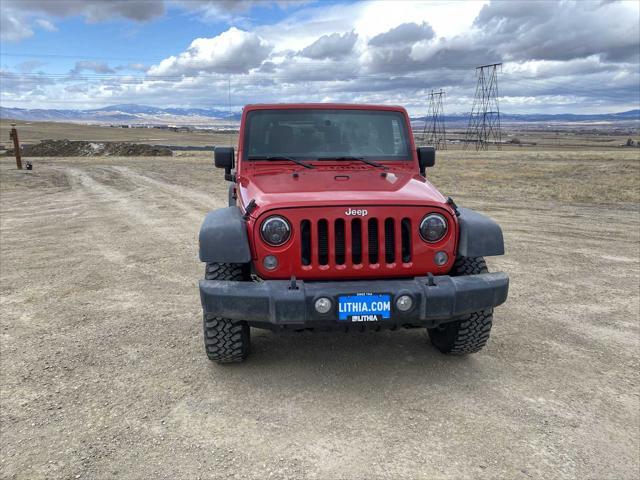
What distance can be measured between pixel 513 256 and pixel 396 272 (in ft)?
14.8

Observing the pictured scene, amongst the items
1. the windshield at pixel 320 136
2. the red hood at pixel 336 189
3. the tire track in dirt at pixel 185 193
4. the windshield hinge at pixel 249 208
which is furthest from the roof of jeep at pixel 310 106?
the tire track in dirt at pixel 185 193

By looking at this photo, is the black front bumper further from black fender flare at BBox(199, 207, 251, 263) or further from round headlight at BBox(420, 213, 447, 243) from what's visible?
round headlight at BBox(420, 213, 447, 243)

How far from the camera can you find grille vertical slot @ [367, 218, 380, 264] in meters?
3.42

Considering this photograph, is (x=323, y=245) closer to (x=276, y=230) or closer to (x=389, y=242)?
(x=276, y=230)

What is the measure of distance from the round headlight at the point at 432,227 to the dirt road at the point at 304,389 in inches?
42.2

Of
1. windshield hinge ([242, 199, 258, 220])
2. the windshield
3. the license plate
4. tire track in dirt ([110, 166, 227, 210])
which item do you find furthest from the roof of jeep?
tire track in dirt ([110, 166, 227, 210])

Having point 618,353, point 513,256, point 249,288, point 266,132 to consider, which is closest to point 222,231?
point 249,288

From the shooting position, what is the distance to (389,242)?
346cm

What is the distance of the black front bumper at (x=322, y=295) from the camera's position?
3178 millimetres

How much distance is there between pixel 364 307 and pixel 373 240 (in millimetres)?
484

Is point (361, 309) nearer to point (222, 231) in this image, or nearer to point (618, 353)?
point (222, 231)

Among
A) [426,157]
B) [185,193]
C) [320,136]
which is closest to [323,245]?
[320,136]

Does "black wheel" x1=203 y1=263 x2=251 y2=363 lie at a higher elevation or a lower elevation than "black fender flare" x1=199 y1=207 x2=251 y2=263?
lower

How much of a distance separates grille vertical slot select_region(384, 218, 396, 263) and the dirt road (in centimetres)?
94
